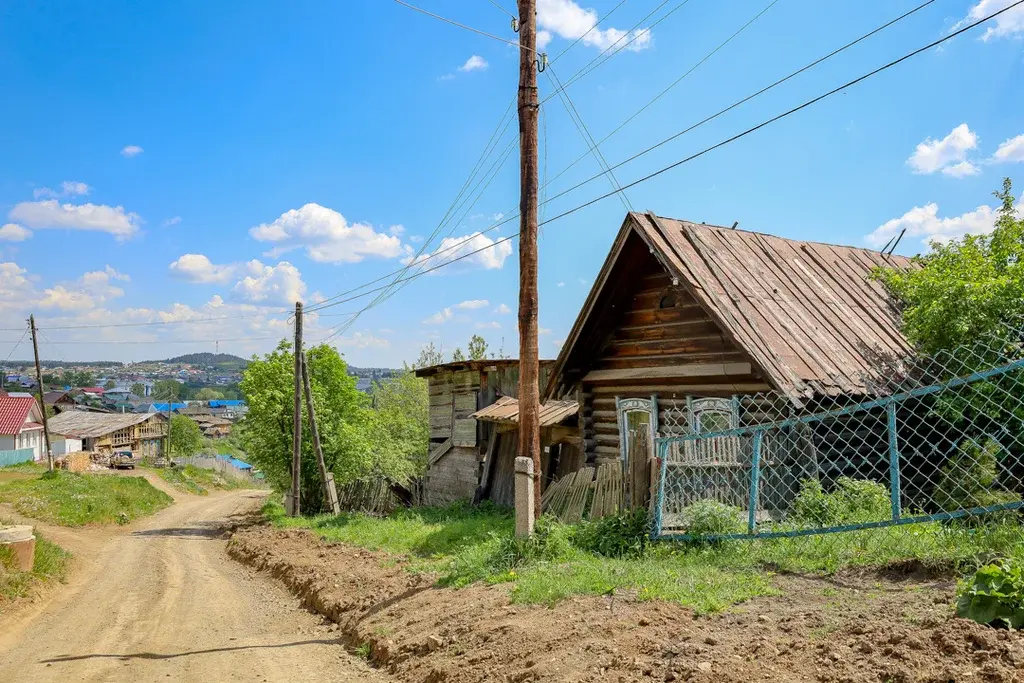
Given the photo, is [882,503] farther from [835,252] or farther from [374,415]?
[374,415]

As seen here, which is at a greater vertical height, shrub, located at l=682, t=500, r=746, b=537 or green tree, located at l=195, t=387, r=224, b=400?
shrub, located at l=682, t=500, r=746, b=537

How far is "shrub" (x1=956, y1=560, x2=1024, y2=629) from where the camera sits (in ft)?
14.8

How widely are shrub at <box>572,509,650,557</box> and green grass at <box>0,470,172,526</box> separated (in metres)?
22.7

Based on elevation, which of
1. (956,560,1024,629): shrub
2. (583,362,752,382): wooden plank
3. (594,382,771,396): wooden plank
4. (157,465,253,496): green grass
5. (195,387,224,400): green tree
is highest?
(583,362,752,382): wooden plank

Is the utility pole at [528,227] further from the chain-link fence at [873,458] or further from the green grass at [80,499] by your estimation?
A: the green grass at [80,499]

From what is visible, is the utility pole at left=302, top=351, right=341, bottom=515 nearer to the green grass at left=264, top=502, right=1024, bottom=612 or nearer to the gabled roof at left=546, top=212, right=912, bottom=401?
the gabled roof at left=546, top=212, right=912, bottom=401

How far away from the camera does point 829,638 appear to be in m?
4.96

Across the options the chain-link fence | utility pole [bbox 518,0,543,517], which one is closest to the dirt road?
utility pole [bbox 518,0,543,517]

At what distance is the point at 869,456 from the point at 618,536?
215 inches

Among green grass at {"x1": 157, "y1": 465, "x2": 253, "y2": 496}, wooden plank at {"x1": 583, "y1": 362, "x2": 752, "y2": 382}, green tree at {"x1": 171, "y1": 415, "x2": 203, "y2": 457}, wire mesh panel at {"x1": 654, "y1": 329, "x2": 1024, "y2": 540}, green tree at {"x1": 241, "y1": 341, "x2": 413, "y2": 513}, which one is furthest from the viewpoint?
green tree at {"x1": 171, "y1": 415, "x2": 203, "y2": 457}

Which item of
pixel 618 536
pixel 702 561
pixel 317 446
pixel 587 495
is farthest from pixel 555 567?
pixel 317 446

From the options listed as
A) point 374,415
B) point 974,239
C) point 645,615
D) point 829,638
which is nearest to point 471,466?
point 374,415

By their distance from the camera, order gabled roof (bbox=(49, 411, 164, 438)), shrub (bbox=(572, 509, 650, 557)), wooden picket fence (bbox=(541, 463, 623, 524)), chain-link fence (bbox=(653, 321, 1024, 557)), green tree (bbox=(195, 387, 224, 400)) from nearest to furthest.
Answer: chain-link fence (bbox=(653, 321, 1024, 557))
shrub (bbox=(572, 509, 650, 557))
wooden picket fence (bbox=(541, 463, 623, 524))
gabled roof (bbox=(49, 411, 164, 438))
green tree (bbox=(195, 387, 224, 400))

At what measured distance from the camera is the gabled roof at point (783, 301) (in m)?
11.2
